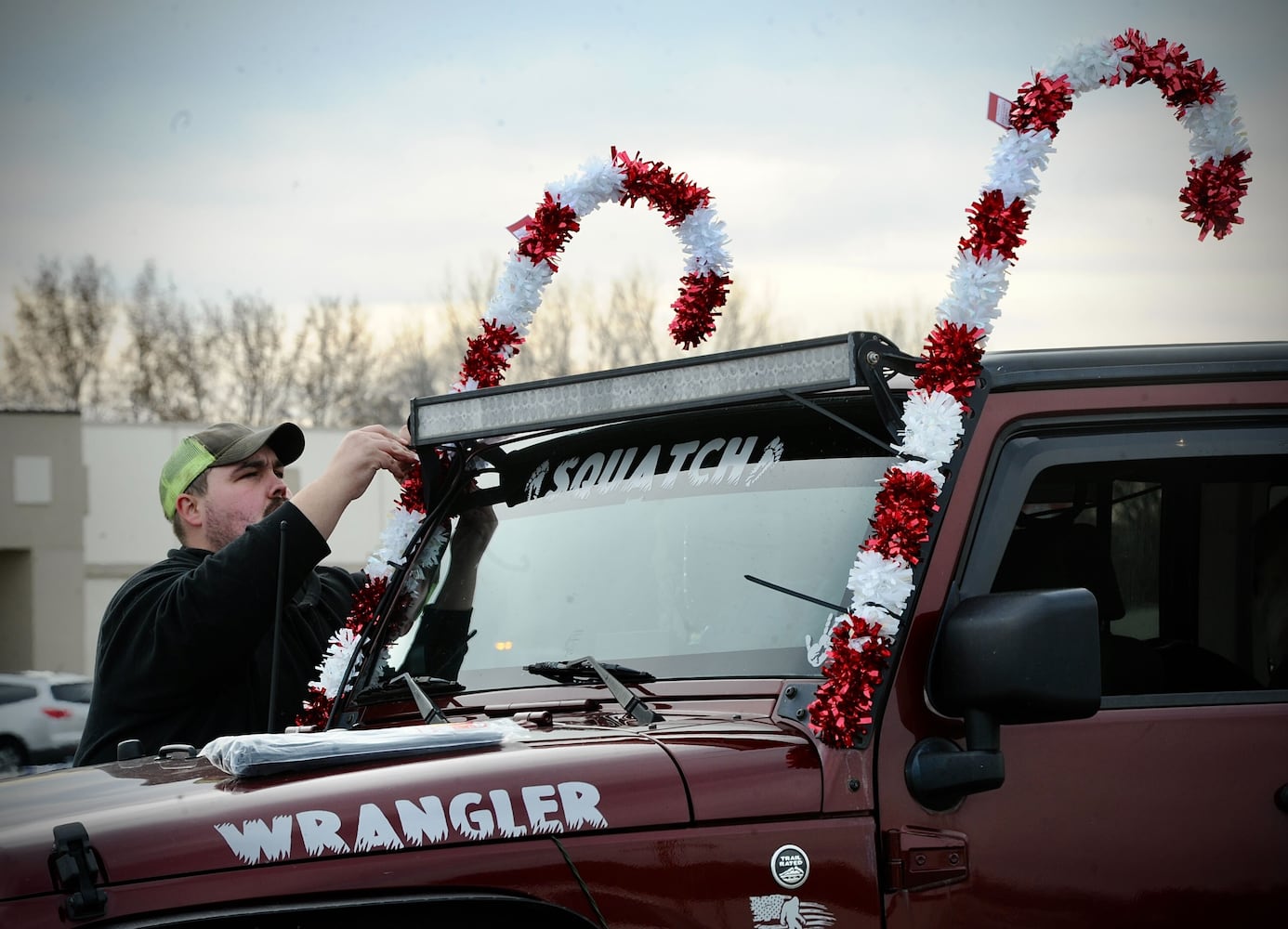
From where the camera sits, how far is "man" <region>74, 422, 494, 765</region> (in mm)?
3801

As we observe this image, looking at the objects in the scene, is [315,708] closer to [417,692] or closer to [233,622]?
[233,622]

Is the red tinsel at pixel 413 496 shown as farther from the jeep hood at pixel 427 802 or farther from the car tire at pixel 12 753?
the car tire at pixel 12 753

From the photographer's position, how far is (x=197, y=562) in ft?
14.4

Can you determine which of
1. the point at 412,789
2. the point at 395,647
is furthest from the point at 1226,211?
the point at 412,789

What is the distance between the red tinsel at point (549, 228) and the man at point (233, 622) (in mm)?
702

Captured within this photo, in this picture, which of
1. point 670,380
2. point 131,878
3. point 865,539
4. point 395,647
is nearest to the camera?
point 131,878

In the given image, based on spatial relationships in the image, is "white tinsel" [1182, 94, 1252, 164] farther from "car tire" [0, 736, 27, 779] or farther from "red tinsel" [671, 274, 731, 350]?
"car tire" [0, 736, 27, 779]

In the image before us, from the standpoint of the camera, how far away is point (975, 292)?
2.94 metres

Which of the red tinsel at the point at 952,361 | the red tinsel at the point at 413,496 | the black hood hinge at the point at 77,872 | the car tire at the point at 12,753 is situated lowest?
the car tire at the point at 12,753

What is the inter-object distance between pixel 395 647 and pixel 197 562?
120 centimetres

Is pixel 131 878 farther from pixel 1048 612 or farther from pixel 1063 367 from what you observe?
pixel 1063 367

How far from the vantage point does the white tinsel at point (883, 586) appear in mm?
2568

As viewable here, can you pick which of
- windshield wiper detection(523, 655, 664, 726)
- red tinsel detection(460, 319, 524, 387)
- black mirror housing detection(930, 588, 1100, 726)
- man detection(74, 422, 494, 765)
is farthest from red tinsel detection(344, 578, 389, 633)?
black mirror housing detection(930, 588, 1100, 726)

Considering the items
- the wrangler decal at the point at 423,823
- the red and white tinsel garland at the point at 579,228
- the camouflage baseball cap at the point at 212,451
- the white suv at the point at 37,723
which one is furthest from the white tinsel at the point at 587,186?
the white suv at the point at 37,723
